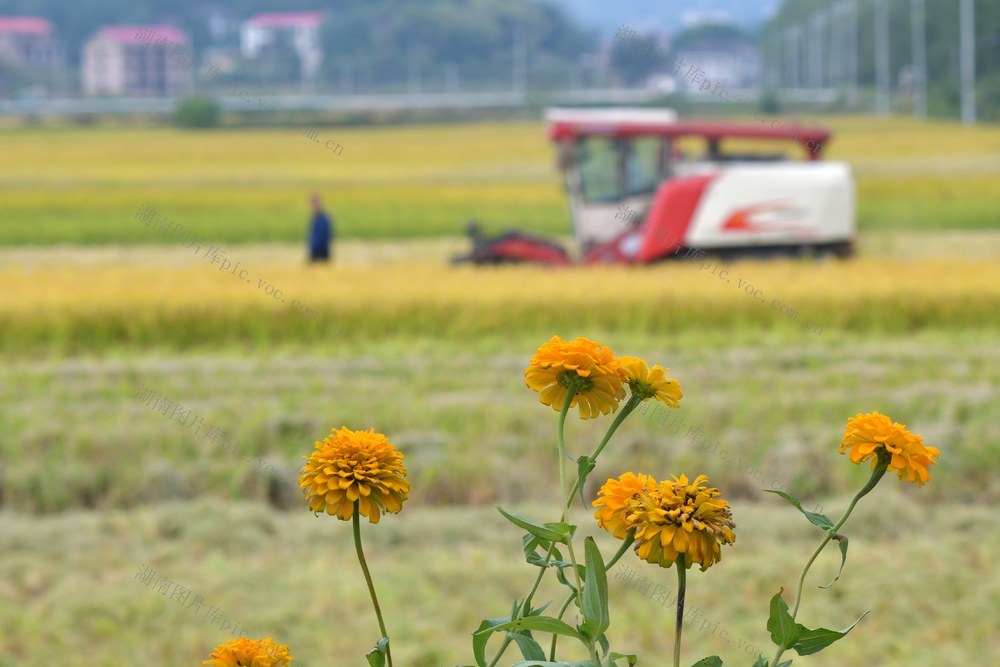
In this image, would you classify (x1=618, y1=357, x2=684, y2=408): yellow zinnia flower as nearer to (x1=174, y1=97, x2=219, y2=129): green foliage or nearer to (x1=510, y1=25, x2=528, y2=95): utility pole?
(x1=174, y1=97, x2=219, y2=129): green foliage

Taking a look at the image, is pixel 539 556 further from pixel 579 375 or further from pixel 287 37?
pixel 287 37

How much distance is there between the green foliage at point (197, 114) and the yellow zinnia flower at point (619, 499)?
58.4 metres

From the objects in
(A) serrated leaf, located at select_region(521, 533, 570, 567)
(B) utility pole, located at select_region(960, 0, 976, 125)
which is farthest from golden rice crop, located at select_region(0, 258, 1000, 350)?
(B) utility pole, located at select_region(960, 0, 976, 125)

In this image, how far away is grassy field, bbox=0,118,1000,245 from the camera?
23.1m

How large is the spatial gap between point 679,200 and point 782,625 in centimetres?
1279

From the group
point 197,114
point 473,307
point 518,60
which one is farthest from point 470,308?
point 518,60

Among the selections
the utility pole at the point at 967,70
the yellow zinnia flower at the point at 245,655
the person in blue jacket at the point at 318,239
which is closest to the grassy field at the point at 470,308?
the person in blue jacket at the point at 318,239

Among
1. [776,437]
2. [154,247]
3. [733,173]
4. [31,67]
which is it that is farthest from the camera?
[31,67]

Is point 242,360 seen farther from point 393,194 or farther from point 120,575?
point 393,194

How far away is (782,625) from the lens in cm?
126

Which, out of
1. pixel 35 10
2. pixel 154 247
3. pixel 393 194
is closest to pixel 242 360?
pixel 154 247

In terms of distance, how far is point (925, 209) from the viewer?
75.2 ft

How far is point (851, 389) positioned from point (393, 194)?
64.7 feet

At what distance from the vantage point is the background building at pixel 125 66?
10794 cm
